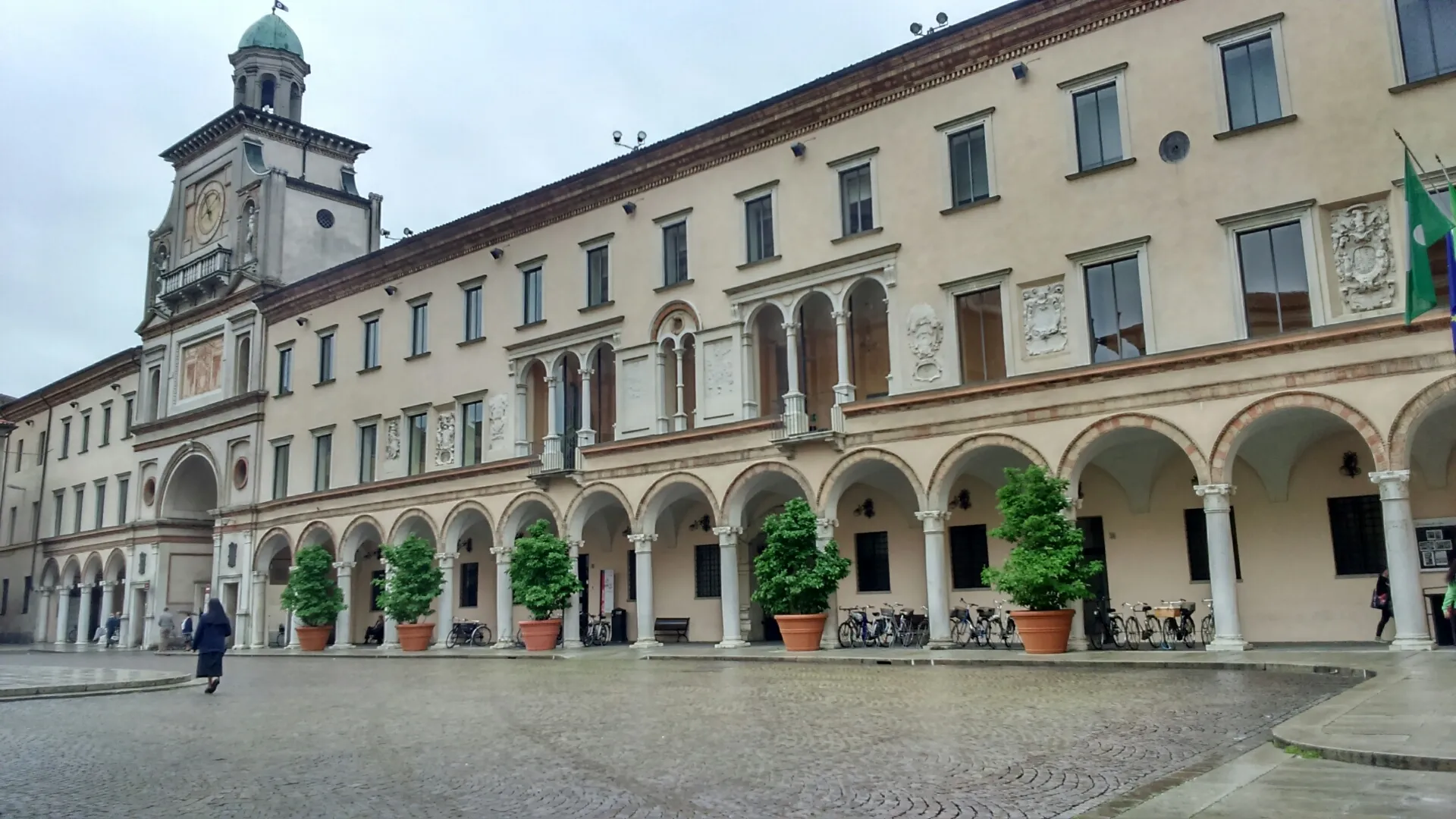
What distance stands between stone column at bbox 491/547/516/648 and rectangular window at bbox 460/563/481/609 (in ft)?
11.9

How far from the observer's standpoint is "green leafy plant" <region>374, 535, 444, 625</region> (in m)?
29.7

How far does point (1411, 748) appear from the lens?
726 centimetres

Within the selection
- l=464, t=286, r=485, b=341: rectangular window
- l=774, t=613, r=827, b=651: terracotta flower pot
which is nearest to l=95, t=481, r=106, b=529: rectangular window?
l=464, t=286, r=485, b=341: rectangular window

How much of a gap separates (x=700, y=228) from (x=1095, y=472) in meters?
10.7

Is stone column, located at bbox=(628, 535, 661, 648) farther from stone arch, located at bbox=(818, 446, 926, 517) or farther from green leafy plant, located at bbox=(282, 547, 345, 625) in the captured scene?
green leafy plant, located at bbox=(282, 547, 345, 625)

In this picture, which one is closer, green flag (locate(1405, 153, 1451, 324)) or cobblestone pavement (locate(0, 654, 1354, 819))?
cobblestone pavement (locate(0, 654, 1354, 819))

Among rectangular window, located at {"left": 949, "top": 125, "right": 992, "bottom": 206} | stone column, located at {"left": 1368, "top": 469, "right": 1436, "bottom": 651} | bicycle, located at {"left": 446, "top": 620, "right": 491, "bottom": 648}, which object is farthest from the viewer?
bicycle, located at {"left": 446, "top": 620, "right": 491, "bottom": 648}

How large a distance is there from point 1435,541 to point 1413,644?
304cm

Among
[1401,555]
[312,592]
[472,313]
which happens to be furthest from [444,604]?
[1401,555]

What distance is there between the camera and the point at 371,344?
115 ft

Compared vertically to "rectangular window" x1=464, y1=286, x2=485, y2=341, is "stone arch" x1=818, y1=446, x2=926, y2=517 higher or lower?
lower

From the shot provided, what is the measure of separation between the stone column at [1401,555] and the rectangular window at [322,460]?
1159 inches

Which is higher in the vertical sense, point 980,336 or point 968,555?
point 980,336

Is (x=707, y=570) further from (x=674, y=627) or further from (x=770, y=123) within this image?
(x=770, y=123)
